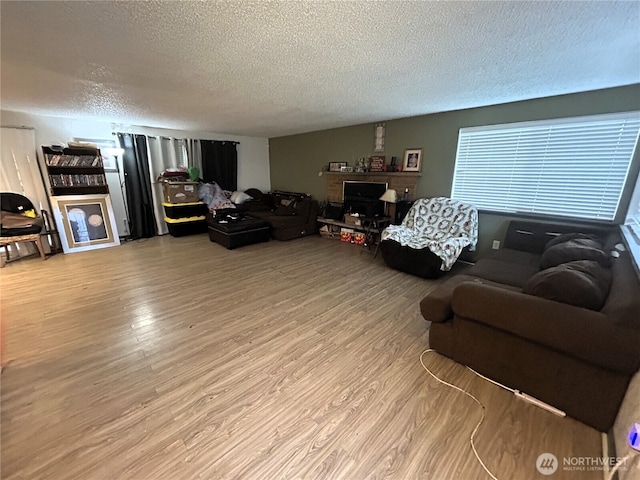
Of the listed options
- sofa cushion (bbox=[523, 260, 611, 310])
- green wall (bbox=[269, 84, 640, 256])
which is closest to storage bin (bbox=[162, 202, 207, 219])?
green wall (bbox=[269, 84, 640, 256])

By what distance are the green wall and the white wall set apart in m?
0.53

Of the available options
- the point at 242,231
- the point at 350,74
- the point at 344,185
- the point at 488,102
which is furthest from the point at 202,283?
the point at 488,102

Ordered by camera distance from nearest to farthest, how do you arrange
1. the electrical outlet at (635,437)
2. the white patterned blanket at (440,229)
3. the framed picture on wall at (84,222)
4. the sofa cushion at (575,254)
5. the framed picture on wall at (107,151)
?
1. the electrical outlet at (635,437)
2. the sofa cushion at (575,254)
3. the white patterned blanket at (440,229)
4. the framed picture on wall at (84,222)
5. the framed picture on wall at (107,151)

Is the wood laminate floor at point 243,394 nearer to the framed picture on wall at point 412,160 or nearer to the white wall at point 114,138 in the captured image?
the framed picture on wall at point 412,160

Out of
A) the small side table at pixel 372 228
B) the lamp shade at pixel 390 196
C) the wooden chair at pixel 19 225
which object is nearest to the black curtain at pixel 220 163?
the wooden chair at pixel 19 225

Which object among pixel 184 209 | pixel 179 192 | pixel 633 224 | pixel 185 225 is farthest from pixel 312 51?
pixel 185 225

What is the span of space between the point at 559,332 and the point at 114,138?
21.5 ft

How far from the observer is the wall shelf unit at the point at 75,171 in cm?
399

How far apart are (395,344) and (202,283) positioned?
7.71ft

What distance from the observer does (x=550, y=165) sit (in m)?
3.05

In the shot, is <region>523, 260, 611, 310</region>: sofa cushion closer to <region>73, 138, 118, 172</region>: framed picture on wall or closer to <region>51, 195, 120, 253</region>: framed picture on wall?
<region>51, 195, 120, 253</region>: framed picture on wall

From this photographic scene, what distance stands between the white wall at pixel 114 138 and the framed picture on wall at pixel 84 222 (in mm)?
442

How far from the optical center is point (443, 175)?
388cm

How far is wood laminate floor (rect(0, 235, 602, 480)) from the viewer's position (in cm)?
123
